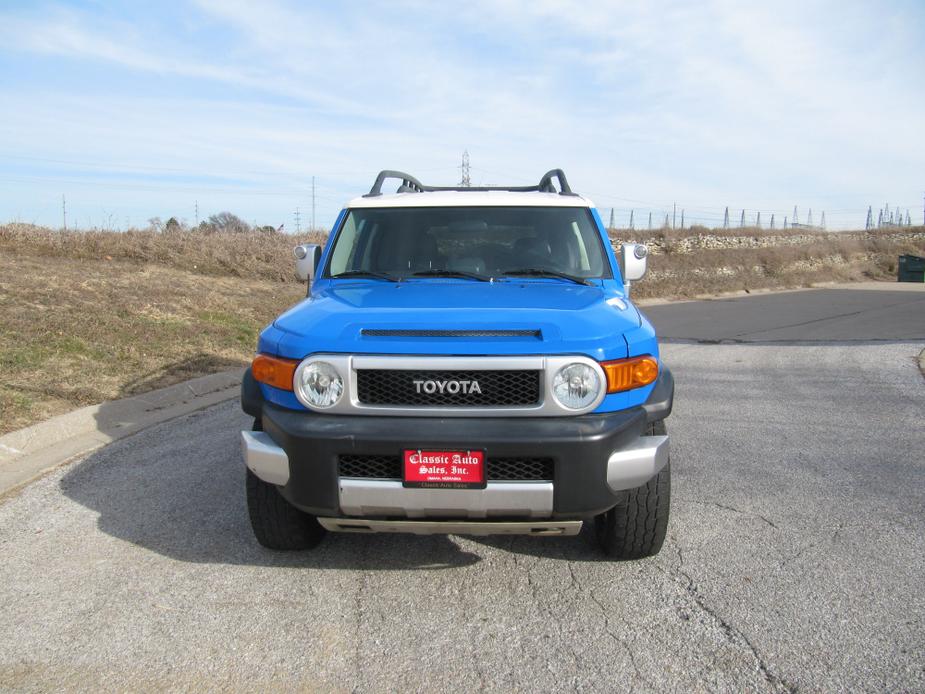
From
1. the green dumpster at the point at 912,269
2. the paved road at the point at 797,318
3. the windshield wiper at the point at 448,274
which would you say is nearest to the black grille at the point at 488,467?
the windshield wiper at the point at 448,274

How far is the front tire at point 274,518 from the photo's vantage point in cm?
378

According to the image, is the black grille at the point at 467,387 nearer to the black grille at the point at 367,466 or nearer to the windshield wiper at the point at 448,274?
the black grille at the point at 367,466

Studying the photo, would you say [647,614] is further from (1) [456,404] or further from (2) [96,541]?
(2) [96,541]

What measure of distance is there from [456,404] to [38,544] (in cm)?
246

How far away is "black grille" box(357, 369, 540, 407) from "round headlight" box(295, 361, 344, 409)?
11 centimetres

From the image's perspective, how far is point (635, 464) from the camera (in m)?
3.33

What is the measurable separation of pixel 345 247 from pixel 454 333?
1.76 meters

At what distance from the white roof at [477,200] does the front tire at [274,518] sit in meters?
1.84

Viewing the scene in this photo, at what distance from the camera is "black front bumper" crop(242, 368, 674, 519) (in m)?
3.23

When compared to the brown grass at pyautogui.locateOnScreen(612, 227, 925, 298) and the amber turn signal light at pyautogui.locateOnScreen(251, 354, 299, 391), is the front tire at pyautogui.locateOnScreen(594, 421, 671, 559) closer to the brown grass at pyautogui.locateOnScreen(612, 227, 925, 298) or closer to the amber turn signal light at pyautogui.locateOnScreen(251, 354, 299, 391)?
the amber turn signal light at pyautogui.locateOnScreen(251, 354, 299, 391)

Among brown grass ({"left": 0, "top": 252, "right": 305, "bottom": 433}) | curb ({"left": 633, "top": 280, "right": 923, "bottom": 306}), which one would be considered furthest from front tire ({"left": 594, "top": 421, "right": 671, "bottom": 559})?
curb ({"left": 633, "top": 280, "right": 923, "bottom": 306})

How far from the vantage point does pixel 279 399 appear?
3510mm

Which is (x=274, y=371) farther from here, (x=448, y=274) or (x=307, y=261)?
(x=307, y=261)


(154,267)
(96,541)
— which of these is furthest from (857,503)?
A: (154,267)
